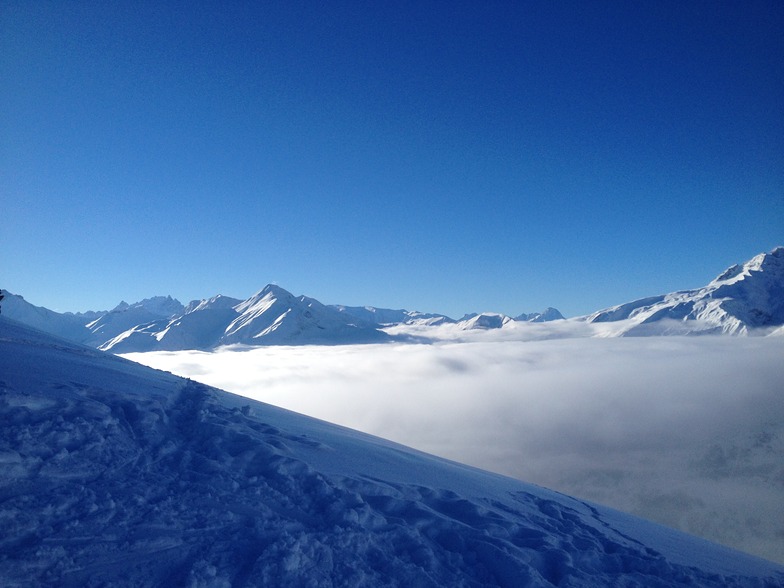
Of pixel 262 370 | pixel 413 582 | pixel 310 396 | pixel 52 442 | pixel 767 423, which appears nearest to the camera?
pixel 413 582

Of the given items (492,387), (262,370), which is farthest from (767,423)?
(262,370)

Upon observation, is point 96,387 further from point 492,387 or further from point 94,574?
point 492,387

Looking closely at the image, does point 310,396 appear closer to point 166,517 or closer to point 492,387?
point 492,387

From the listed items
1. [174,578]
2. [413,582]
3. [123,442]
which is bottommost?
[413,582]

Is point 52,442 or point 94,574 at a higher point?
point 52,442

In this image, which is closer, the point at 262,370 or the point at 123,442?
the point at 123,442

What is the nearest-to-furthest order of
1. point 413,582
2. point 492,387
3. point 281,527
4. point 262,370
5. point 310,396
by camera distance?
point 413,582 → point 281,527 → point 310,396 → point 492,387 → point 262,370

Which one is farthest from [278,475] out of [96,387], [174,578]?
[96,387]
